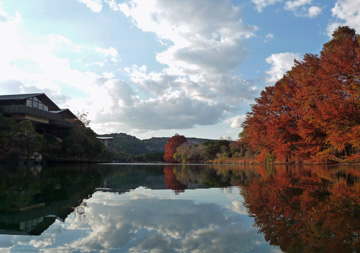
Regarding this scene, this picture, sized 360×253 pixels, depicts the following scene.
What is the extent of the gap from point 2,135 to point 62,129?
1729 cm

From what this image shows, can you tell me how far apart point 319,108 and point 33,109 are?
29.4 metres

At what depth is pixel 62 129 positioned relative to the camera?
123ft

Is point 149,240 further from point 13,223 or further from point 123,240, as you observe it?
point 13,223

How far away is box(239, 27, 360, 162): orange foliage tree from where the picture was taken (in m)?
12.4

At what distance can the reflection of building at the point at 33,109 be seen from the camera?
27634 millimetres

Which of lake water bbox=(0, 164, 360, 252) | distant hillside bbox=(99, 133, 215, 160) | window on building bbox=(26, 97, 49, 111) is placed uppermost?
window on building bbox=(26, 97, 49, 111)

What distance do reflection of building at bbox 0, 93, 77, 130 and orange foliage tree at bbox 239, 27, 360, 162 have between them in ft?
79.3

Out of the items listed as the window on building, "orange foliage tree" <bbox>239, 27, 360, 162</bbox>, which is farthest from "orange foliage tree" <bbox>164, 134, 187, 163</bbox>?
"orange foliage tree" <bbox>239, 27, 360, 162</bbox>

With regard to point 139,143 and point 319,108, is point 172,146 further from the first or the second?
point 319,108

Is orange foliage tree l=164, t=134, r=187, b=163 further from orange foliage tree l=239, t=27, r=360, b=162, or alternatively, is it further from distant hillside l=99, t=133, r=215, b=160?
orange foliage tree l=239, t=27, r=360, b=162

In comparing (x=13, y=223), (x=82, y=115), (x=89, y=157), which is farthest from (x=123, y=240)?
(x=82, y=115)

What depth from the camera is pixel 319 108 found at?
12797mm

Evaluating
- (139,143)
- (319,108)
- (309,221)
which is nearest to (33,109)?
(319,108)

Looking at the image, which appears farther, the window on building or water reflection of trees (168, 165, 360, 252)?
the window on building
